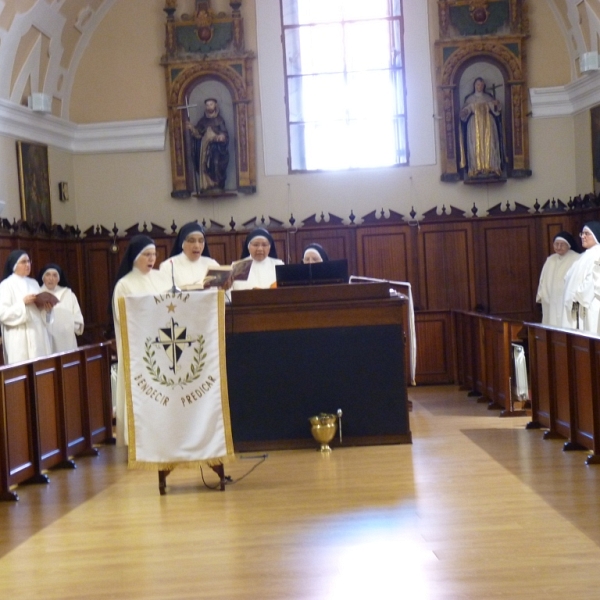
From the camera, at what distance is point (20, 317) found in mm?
10461

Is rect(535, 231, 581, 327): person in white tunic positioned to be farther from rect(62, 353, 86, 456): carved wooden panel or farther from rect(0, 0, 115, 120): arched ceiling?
rect(0, 0, 115, 120): arched ceiling

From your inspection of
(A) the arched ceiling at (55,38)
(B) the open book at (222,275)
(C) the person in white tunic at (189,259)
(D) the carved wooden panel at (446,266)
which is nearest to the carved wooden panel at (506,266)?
(D) the carved wooden panel at (446,266)

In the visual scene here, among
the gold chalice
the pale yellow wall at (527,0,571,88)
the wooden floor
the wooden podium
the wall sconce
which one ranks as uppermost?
the pale yellow wall at (527,0,571,88)

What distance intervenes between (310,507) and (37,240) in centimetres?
849

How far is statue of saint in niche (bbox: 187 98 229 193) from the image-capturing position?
14.7m

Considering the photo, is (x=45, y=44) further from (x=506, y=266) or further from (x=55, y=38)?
(x=506, y=266)

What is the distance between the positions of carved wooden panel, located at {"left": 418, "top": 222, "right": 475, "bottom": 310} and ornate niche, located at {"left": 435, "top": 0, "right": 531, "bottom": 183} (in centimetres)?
87

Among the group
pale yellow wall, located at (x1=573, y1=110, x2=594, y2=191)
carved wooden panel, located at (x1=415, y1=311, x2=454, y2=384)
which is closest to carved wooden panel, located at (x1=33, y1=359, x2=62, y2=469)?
carved wooden panel, located at (x1=415, y1=311, x2=454, y2=384)

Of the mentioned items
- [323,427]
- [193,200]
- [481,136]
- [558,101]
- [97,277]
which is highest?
[558,101]

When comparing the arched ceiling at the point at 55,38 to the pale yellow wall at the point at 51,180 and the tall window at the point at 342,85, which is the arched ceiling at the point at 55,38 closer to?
the pale yellow wall at the point at 51,180

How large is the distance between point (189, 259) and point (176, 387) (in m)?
2.72

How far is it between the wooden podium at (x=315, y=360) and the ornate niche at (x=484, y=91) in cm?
701

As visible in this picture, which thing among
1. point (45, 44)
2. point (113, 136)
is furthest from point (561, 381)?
point (45, 44)

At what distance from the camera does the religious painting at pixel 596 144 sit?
44.7 feet
